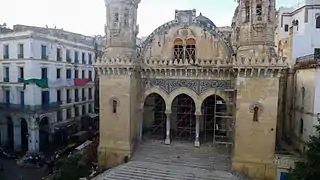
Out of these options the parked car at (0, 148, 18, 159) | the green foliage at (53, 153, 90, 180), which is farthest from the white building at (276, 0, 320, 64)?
the parked car at (0, 148, 18, 159)

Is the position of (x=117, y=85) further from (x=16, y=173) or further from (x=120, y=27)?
(x=16, y=173)

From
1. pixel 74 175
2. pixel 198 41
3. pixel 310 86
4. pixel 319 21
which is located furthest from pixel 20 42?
pixel 319 21

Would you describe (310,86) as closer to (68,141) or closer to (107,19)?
(107,19)

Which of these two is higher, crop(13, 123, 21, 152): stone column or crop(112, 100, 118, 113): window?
crop(112, 100, 118, 113): window

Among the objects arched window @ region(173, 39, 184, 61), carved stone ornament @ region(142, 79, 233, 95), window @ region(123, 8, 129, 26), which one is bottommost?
carved stone ornament @ region(142, 79, 233, 95)

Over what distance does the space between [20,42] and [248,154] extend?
66.2 ft

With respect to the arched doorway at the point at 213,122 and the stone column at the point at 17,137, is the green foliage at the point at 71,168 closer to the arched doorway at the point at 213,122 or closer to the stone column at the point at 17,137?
Result: the arched doorway at the point at 213,122

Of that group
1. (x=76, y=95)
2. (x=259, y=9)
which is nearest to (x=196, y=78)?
(x=259, y=9)

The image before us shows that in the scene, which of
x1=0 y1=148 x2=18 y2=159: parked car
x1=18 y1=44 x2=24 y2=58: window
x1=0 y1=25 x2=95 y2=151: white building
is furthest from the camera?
x1=18 y1=44 x2=24 y2=58: window

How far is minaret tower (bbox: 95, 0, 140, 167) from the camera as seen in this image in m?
16.7

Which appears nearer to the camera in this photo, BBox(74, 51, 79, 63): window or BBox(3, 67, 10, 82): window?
BBox(3, 67, 10, 82): window

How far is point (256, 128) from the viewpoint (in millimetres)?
14953

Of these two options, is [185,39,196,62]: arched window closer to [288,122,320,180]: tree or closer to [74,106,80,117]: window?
[288,122,320,180]: tree

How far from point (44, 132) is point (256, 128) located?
19536mm
